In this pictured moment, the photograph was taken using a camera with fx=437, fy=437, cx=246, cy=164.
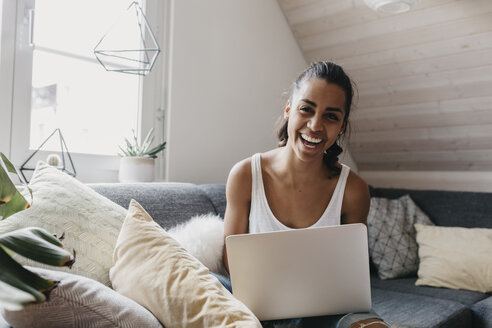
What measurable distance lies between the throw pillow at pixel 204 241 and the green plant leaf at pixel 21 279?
858 millimetres

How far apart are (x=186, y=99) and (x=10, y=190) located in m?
1.74

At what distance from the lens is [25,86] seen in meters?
1.81

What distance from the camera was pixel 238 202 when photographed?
150 cm

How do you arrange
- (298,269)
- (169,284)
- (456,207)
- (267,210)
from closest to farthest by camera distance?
1. (169,284)
2. (298,269)
3. (267,210)
4. (456,207)

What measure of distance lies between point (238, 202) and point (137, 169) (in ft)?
2.03

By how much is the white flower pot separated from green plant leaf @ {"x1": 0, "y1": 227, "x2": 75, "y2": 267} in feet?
Result: 4.48

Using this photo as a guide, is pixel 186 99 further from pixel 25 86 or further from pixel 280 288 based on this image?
pixel 280 288

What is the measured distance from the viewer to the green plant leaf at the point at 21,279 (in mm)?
489

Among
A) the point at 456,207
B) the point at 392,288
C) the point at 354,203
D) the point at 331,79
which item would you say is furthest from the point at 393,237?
the point at 331,79

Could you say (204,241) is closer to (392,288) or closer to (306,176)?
(306,176)

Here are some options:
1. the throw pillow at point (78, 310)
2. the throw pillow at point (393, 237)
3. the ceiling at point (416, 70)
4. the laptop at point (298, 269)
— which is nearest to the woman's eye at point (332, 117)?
the laptop at point (298, 269)

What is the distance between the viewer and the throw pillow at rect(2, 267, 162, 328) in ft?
2.23

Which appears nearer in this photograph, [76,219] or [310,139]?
[76,219]

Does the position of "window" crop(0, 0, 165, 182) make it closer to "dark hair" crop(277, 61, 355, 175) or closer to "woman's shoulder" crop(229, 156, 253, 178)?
"woman's shoulder" crop(229, 156, 253, 178)
